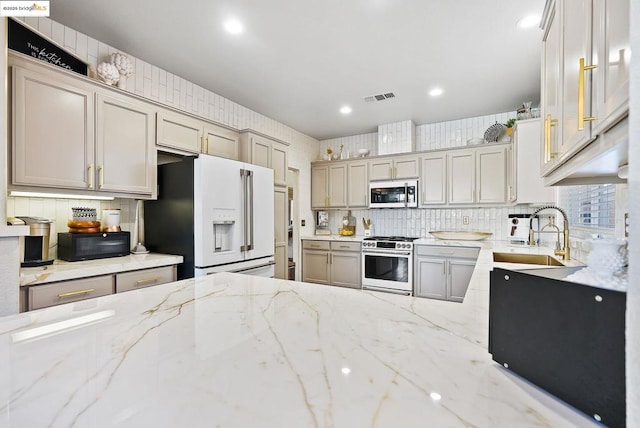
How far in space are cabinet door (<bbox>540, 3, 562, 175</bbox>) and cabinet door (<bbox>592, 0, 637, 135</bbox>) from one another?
0.44m

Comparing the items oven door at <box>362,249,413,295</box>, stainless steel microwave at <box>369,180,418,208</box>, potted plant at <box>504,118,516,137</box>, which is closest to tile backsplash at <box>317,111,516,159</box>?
potted plant at <box>504,118,516,137</box>

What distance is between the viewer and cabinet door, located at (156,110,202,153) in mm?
2588

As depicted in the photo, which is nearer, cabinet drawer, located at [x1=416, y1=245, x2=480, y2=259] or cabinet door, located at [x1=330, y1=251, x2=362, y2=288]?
cabinet drawer, located at [x1=416, y1=245, x2=480, y2=259]

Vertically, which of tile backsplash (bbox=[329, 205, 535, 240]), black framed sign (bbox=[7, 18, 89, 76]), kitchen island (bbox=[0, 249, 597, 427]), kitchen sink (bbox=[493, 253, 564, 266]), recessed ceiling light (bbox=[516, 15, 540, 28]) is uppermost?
recessed ceiling light (bbox=[516, 15, 540, 28])

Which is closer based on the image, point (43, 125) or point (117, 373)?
point (117, 373)

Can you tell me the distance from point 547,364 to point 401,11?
2.35m

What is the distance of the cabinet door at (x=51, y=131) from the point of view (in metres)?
1.80

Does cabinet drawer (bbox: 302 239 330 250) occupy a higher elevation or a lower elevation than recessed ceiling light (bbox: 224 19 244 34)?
lower

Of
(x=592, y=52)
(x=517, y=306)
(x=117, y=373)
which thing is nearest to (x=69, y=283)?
(x=117, y=373)

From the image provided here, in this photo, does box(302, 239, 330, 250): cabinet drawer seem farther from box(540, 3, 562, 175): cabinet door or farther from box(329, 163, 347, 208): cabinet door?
box(540, 3, 562, 175): cabinet door

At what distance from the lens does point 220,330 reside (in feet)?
2.48

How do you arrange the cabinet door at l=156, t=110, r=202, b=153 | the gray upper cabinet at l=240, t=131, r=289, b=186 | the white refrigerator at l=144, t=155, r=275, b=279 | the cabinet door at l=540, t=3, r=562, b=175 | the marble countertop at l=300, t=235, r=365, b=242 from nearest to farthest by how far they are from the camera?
the cabinet door at l=540, t=3, r=562, b=175, the white refrigerator at l=144, t=155, r=275, b=279, the cabinet door at l=156, t=110, r=202, b=153, the gray upper cabinet at l=240, t=131, r=289, b=186, the marble countertop at l=300, t=235, r=365, b=242

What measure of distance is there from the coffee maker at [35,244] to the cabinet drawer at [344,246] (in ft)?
10.7

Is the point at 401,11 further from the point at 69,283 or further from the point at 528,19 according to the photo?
the point at 69,283
